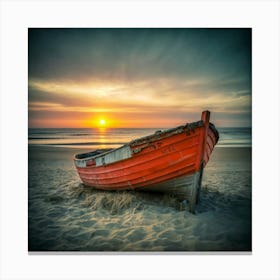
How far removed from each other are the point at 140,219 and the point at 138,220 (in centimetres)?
3

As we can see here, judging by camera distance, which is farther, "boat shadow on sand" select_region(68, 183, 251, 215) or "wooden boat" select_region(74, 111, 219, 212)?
"boat shadow on sand" select_region(68, 183, 251, 215)

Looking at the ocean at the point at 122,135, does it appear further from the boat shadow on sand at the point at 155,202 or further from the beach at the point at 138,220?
the boat shadow on sand at the point at 155,202

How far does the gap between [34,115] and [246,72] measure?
3022mm

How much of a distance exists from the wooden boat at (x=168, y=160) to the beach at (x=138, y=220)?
0.22 metres

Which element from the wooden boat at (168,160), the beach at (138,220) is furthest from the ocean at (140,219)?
the wooden boat at (168,160)

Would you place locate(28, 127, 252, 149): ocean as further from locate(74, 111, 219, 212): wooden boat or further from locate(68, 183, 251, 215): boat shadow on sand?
locate(68, 183, 251, 215): boat shadow on sand

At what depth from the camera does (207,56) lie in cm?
334

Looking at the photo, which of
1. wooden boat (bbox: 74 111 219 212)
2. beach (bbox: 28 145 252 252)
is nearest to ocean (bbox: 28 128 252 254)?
beach (bbox: 28 145 252 252)

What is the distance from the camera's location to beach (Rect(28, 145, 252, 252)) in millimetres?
2957

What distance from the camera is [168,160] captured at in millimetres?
3076

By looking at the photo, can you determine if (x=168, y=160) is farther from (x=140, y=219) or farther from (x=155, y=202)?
(x=140, y=219)
